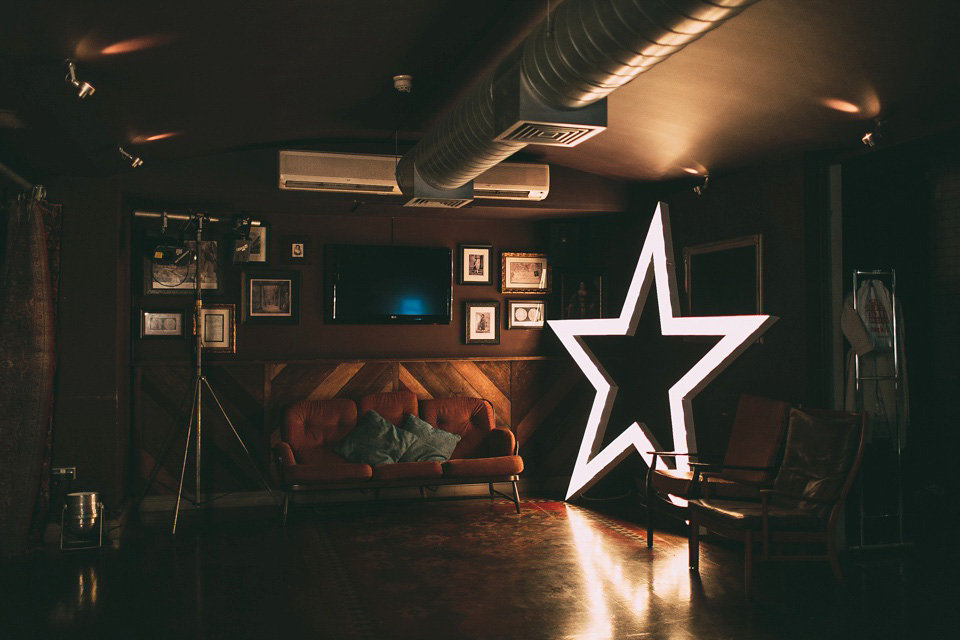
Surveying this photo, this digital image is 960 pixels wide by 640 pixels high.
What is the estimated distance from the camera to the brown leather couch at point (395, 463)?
621 centimetres

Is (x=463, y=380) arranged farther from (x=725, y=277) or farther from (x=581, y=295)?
(x=725, y=277)

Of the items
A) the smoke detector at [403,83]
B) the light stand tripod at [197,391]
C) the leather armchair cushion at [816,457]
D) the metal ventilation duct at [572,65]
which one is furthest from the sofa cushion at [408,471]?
the smoke detector at [403,83]

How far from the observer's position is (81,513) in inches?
215

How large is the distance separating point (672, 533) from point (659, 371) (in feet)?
4.86

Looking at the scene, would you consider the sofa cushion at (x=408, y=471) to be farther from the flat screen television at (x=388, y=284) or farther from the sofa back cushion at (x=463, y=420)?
the flat screen television at (x=388, y=284)

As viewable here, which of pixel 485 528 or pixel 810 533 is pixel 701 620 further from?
pixel 485 528

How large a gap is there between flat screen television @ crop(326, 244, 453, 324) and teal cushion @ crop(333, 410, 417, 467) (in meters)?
0.95

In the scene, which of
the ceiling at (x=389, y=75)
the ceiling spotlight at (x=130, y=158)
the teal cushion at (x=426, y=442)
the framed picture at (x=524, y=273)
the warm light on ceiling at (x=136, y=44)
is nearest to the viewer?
the ceiling at (x=389, y=75)

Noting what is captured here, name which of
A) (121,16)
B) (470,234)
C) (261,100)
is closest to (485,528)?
(470,234)

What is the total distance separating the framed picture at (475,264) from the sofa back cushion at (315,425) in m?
1.59

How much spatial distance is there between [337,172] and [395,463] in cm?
232

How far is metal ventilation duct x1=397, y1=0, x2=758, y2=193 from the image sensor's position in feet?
7.93

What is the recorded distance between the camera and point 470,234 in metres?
7.52

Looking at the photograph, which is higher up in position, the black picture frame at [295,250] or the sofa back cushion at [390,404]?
the black picture frame at [295,250]
